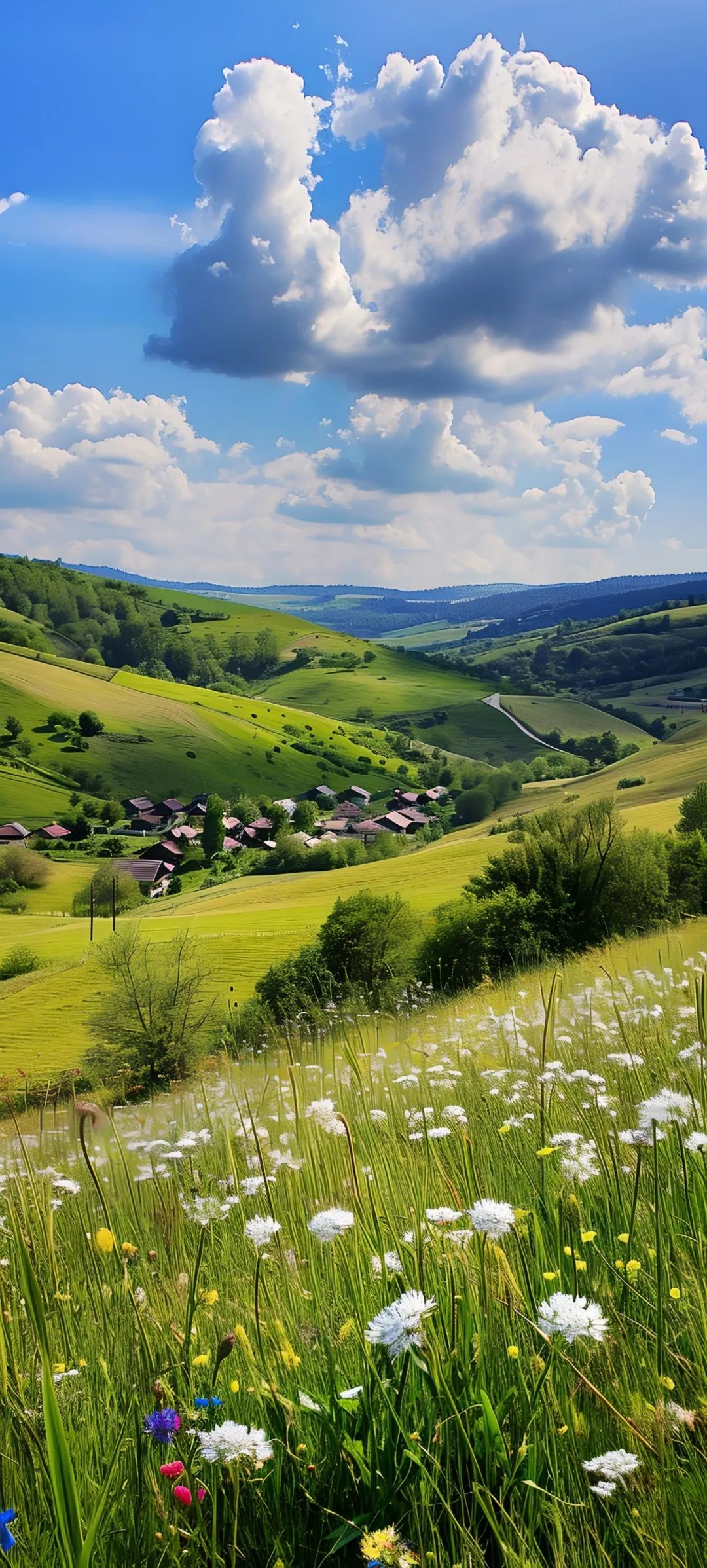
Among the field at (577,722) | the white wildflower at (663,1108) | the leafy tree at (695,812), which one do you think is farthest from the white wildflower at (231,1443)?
the field at (577,722)

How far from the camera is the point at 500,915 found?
146ft

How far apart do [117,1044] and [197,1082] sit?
1919 inches

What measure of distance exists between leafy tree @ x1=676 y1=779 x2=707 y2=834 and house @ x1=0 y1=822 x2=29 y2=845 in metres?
104

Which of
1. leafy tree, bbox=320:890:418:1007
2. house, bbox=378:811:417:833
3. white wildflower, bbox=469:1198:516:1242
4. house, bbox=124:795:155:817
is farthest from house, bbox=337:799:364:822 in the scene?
white wildflower, bbox=469:1198:516:1242

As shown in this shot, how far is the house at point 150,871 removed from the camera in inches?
4368

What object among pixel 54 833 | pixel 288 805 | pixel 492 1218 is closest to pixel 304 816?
pixel 288 805

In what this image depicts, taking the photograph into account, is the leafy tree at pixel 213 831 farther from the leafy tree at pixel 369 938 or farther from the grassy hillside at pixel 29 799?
the leafy tree at pixel 369 938

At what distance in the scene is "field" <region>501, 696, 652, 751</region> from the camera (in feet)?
559

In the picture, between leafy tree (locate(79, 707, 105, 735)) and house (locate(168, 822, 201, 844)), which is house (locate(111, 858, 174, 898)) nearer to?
house (locate(168, 822, 201, 844))

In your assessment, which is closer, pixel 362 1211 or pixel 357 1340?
pixel 357 1340

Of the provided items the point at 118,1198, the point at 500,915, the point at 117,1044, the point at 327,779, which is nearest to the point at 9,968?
the point at 117,1044

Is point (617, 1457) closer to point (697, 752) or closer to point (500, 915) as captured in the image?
point (500, 915)

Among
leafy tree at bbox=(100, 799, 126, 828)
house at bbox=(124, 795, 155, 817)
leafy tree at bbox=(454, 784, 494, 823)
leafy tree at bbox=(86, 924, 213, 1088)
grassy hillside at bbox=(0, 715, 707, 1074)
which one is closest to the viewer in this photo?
leafy tree at bbox=(86, 924, 213, 1088)

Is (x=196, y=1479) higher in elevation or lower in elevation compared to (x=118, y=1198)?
higher
